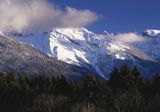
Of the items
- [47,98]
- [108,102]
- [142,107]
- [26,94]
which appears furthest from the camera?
[26,94]

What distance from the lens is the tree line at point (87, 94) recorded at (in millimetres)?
70562

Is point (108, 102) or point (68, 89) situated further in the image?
point (68, 89)

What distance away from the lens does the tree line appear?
70.6 metres

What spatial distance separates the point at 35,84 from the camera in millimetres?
119750

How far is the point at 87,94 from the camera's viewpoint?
9569cm

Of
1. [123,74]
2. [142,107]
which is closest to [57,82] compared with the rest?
[123,74]

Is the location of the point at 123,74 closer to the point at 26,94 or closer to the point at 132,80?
the point at 132,80

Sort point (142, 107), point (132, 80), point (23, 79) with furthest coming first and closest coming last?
1. point (23, 79)
2. point (132, 80)
3. point (142, 107)

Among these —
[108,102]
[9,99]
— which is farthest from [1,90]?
[108,102]

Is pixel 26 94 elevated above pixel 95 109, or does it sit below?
above

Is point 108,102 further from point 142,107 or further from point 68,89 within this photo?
point 68,89

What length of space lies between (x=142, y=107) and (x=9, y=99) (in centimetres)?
4546

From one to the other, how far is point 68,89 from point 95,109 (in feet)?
127

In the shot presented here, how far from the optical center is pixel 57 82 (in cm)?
11550
